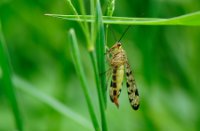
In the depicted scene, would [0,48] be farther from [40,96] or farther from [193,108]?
[193,108]

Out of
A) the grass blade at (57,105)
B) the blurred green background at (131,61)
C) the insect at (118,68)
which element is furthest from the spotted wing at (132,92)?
the blurred green background at (131,61)

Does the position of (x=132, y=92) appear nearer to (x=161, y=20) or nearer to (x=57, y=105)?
(x=57, y=105)

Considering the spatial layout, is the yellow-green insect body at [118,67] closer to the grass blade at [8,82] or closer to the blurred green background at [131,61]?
the grass blade at [8,82]

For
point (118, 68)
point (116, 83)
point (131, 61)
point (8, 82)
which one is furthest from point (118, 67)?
point (131, 61)

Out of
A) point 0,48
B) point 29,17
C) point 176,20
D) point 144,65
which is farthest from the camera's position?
→ point 29,17

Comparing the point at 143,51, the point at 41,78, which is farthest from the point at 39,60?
the point at 143,51

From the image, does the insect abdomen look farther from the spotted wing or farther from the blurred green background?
the blurred green background

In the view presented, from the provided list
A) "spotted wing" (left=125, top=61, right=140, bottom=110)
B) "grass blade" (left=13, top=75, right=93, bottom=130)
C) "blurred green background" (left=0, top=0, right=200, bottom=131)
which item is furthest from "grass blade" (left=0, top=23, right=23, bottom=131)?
"blurred green background" (left=0, top=0, right=200, bottom=131)
